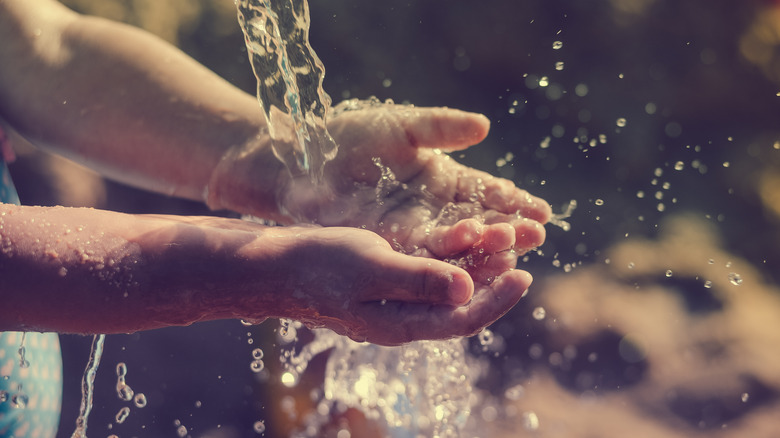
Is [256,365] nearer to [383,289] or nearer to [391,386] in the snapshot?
[391,386]

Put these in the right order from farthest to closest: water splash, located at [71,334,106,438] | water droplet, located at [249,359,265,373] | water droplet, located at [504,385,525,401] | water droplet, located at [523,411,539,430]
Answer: water droplet, located at [504,385,525,401]
water droplet, located at [523,411,539,430]
water droplet, located at [249,359,265,373]
water splash, located at [71,334,106,438]

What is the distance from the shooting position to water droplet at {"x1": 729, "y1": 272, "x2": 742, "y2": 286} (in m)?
3.39

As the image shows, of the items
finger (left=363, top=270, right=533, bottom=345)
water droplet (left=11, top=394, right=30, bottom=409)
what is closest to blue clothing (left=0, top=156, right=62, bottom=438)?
water droplet (left=11, top=394, right=30, bottom=409)

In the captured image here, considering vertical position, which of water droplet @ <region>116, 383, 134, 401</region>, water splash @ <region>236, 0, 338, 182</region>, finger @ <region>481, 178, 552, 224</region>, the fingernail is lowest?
the fingernail

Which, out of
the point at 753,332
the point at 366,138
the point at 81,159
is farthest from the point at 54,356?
the point at 753,332

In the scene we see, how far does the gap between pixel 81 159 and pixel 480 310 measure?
116 cm

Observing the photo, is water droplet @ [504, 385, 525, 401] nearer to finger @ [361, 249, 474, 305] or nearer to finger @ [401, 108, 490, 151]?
finger @ [401, 108, 490, 151]

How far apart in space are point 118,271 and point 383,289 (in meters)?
0.39

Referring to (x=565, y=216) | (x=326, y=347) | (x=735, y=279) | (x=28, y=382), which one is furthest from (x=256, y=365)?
(x=735, y=279)

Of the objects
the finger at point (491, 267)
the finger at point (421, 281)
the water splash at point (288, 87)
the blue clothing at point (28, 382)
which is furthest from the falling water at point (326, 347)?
the blue clothing at point (28, 382)

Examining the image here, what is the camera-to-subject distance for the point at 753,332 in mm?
3232

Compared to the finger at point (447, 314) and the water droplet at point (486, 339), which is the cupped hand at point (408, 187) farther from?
the water droplet at point (486, 339)

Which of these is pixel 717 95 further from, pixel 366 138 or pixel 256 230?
pixel 256 230

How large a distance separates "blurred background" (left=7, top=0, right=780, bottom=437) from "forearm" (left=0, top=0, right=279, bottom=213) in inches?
57.7
